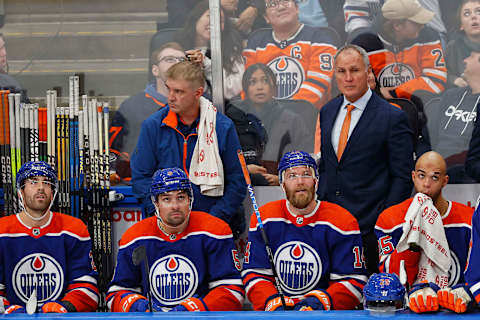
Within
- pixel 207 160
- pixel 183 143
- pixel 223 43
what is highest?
pixel 223 43

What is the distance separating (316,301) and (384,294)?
0.77 meters

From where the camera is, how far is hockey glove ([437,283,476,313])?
281 cm

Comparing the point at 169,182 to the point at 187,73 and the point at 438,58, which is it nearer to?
the point at 187,73

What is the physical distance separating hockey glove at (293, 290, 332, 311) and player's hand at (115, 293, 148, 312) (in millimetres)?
701

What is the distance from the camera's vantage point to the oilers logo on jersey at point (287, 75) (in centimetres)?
500

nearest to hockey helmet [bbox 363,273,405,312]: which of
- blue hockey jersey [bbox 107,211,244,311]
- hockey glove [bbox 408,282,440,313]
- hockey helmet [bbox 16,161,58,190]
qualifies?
hockey glove [bbox 408,282,440,313]

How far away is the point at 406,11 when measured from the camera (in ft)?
16.1

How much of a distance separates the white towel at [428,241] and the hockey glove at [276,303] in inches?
30.5

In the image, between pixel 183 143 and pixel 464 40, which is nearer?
pixel 183 143

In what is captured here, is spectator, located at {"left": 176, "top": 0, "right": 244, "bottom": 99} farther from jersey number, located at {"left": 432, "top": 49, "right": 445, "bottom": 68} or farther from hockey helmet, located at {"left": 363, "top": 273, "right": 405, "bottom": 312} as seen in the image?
hockey helmet, located at {"left": 363, "top": 273, "right": 405, "bottom": 312}

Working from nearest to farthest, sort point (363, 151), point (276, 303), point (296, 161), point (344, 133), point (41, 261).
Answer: point (276, 303)
point (296, 161)
point (41, 261)
point (363, 151)
point (344, 133)

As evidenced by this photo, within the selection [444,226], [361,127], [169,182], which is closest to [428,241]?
[444,226]

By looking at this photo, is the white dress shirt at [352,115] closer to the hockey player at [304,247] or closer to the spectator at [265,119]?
the spectator at [265,119]

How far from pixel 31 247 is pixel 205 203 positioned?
1072 millimetres
